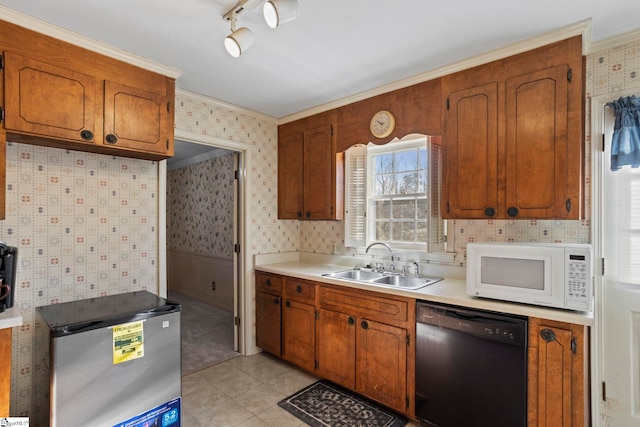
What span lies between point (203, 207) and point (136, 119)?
3251mm

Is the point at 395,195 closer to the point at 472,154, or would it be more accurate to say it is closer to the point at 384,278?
the point at 384,278

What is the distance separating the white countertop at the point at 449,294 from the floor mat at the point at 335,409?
2.87 feet

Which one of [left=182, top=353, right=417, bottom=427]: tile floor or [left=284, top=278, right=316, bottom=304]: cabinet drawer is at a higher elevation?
[left=284, top=278, right=316, bottom=304]: cabinet drawer

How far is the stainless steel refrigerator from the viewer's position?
1.69m

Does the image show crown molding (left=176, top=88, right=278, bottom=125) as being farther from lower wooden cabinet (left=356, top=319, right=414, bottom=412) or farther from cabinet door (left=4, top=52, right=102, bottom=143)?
lower wooden cabinet (left=356, top=319, right=414, bottom=412)

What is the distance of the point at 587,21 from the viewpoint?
1.81 m

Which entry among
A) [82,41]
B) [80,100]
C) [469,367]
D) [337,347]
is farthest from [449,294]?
[82,41]

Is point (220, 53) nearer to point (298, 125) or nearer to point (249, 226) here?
point (298, 125)

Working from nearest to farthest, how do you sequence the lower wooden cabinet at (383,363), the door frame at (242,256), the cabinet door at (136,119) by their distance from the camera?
the cabinet door at (136,119), the lower wooden cabinet at (383,363), the door frame at (242,256)

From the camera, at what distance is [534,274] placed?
72.6 inches

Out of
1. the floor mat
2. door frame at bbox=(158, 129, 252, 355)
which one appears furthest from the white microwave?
door frame at bbox=(158, 129, 252, 355)

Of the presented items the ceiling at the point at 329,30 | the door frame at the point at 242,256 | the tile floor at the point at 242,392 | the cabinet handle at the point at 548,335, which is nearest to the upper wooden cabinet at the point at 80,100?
the ceiling at the point at 329,30

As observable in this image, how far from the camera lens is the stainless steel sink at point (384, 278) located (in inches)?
104

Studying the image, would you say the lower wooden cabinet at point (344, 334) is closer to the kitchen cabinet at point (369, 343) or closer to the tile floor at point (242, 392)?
the kitchen cabinet at point (369, 343)
